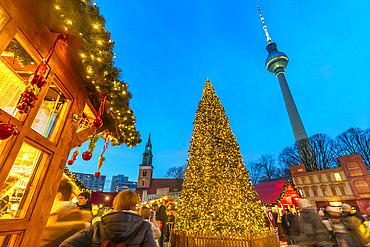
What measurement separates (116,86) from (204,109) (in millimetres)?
5297

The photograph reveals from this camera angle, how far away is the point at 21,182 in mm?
2648

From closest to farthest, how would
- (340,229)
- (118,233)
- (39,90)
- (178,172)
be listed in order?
(118,233)
(39,90)
(340,229)
(178,172)

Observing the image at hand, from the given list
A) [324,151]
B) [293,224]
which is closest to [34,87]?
[293,224]

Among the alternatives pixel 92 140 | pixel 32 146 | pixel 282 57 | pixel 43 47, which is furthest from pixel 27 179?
pixel 282 57

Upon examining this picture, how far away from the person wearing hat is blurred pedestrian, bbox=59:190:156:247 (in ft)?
16.5

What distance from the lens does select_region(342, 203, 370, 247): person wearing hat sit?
3.67 meters

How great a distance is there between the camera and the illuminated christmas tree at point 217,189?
5840 mm

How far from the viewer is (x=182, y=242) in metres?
5.87

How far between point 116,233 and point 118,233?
0.02 meters

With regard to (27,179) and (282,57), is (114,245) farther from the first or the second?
(282,57)

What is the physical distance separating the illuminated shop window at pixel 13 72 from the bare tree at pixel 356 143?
40.9m

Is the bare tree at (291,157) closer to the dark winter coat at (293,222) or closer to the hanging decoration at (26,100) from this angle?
the dark winter coat at (293,222)

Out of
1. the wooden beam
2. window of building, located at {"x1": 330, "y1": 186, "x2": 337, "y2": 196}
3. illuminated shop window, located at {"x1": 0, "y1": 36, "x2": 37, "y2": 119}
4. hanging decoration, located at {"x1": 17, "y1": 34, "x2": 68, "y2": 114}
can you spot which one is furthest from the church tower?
hanging decoration, located at {"x1": 17, "y1": 34, "x2": 68, "y2": 114}

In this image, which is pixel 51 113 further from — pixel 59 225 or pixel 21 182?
pixel 59 225
